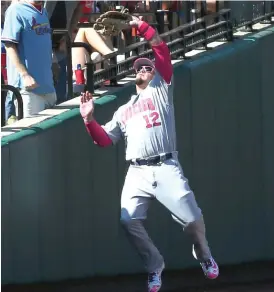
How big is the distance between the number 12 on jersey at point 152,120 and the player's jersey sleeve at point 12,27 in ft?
4.29

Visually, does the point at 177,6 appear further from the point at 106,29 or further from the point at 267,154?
the point at 106,29

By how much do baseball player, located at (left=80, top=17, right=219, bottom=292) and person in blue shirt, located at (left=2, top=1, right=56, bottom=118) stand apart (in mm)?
885

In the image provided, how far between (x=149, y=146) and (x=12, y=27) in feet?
4.99

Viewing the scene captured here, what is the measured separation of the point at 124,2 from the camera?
34.6 feet

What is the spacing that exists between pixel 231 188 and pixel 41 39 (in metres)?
2.48

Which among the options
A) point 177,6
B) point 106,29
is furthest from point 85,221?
point 177,6

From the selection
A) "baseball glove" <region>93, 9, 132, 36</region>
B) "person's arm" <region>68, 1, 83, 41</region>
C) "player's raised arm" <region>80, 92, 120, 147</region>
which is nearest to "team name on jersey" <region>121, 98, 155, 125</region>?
"player's raised arm" <region>80, 92, 120, 147</region>

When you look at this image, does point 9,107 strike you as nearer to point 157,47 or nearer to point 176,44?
point 157,47

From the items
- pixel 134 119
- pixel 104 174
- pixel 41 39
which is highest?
pixel 41 39

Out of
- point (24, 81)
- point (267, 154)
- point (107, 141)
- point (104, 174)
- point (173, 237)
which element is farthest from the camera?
point (267, 154)

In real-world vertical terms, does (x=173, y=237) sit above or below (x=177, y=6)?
below

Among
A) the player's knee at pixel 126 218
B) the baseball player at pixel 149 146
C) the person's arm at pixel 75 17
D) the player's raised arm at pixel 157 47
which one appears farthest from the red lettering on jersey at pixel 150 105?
the person's arm at pixel 75 17

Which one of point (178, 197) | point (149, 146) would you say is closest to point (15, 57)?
point (149, 146)

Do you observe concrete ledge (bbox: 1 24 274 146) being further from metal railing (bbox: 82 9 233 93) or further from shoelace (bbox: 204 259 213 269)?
shoelace (bbox: 204 259 213 269)
